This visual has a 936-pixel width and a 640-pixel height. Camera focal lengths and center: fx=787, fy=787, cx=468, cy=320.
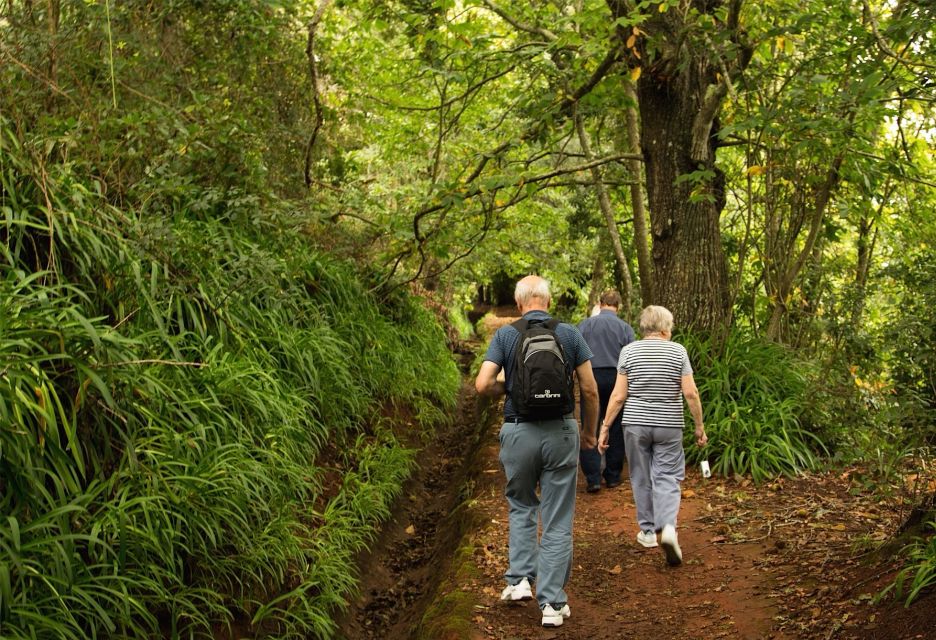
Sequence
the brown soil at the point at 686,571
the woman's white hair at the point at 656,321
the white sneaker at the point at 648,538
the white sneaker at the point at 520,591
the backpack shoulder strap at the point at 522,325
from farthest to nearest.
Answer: the white sneaker at the point at 648,538 < the woman's white hair at the point at 656,321 < the white sneaker at the point at 520,591 < the backpack shoulder strap at the point at 522,325 < the brown soil at the point at 686,571

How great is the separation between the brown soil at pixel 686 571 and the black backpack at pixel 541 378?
140 cm

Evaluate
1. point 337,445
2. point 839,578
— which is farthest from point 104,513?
point 839,578

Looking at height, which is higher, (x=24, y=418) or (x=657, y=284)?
(x=24, y=418)

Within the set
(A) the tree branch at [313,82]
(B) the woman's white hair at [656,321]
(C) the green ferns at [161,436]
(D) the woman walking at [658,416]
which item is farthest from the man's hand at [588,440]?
(A) the tree branch at [313,82]

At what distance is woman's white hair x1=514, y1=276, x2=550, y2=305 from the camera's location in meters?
5.07

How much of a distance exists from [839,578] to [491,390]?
8.03ft

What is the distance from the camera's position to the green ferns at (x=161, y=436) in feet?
12.7

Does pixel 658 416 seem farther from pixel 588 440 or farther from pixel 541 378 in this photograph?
pixel 541 378

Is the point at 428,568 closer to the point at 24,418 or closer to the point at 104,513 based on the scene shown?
the point at 104,513

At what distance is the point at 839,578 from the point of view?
4879 mm

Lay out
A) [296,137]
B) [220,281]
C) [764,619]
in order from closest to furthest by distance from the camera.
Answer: [764,619]
[220,281]
[296,137]

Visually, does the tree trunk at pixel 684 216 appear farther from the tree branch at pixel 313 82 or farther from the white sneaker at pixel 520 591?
the white sneaker at pixel 520 591

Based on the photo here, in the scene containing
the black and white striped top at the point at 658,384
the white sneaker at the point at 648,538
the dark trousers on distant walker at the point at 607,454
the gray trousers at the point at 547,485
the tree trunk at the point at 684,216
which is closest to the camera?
the gray trousers at the point at 547,485

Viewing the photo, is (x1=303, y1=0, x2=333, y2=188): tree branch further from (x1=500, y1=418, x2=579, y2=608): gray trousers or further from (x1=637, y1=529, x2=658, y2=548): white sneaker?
(x1=637, y1=529, x2=658, y2=548): white sneaker
